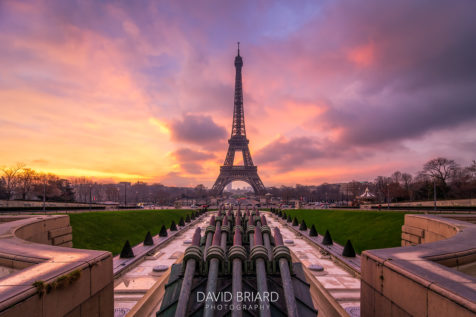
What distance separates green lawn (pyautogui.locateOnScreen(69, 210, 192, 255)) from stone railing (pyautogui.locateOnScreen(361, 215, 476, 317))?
1757 cm

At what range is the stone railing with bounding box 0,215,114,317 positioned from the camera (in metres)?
3.98

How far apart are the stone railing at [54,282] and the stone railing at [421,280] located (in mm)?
6622

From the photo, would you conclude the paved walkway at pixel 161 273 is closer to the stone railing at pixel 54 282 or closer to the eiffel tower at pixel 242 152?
the stone railing at pixel 54 282

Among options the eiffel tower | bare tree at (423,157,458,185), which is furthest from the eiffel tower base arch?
A: bare tree at (423,157,458,185)

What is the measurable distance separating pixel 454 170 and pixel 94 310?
287 ft

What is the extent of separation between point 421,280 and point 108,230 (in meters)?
26.0

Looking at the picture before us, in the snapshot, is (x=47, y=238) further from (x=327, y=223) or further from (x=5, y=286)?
(x=327, y=223)

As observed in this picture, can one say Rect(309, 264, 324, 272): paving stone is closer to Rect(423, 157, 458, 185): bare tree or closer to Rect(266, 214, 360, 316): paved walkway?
Rect(266, 214, 360, 316): paved walkway

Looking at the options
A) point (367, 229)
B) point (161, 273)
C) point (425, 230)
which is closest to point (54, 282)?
point (161, 273)

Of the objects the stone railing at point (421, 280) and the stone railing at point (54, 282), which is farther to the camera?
the stone railing at point (421, 280)

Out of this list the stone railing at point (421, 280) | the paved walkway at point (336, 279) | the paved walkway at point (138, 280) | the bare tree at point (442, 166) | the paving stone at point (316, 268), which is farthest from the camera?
the bare tree at point (442, 166)

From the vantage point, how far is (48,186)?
6291cm

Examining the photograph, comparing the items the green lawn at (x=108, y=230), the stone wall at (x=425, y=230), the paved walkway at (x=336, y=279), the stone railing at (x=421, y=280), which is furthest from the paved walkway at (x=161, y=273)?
the green lawn at (x=108, y=230)

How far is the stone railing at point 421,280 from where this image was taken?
13.5 ft
